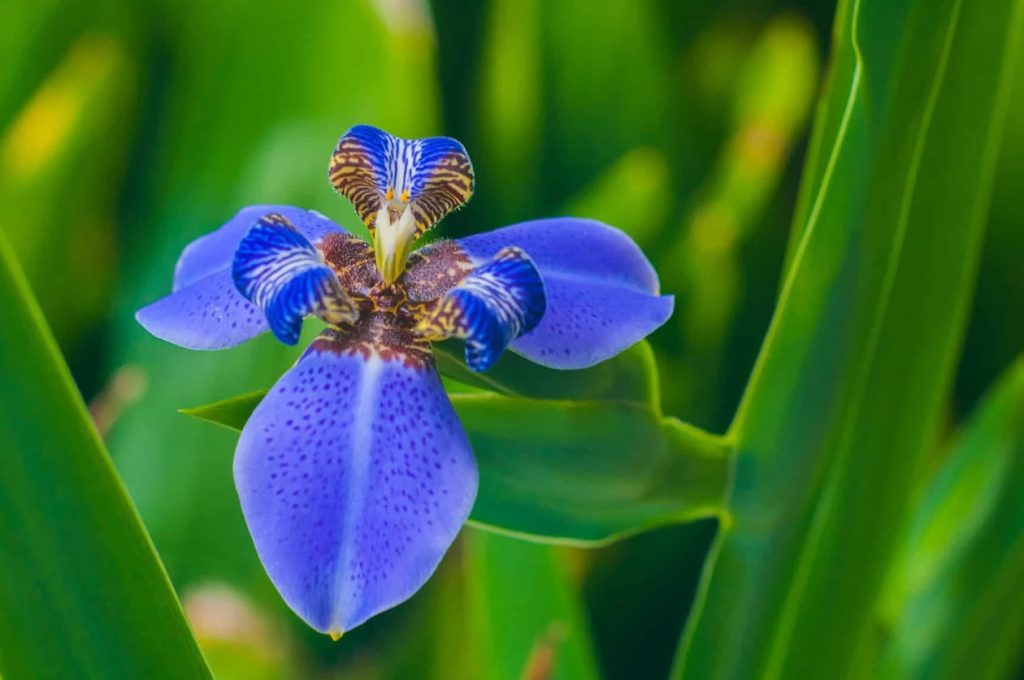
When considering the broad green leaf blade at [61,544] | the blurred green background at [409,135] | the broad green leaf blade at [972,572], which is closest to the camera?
the broad green leaf blade at [61,544]

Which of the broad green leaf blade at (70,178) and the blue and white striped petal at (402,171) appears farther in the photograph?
the broad green leaf blade at (70,178)

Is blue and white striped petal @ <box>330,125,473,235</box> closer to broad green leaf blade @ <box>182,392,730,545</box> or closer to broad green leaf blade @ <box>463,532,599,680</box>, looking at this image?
broad green leaf blade @ <box>182,392,730,545</box>

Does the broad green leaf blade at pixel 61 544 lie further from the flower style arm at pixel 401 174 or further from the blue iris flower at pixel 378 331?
the flower style arm at pixel 401 174

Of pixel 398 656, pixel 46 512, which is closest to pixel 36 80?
pixel 398 656

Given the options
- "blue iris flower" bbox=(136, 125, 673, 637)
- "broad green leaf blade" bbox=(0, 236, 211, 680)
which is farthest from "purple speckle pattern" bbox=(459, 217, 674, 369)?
"broad green leaf blade" bbox=(0, 236, 211, 680)

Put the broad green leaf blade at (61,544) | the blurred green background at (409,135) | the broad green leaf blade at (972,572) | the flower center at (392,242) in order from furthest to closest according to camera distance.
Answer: the blurred green background at (409,135), the broad green leaf blade at (972,572), the flower center at (392,242), the broad green leaf blade at (61,544)

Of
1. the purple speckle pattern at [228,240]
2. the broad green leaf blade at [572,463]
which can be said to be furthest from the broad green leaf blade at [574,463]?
the purple speckle pattern at [228,240]

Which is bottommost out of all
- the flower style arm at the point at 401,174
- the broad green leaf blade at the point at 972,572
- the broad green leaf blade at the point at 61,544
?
the broad green leaf blade at the point at 972,572
